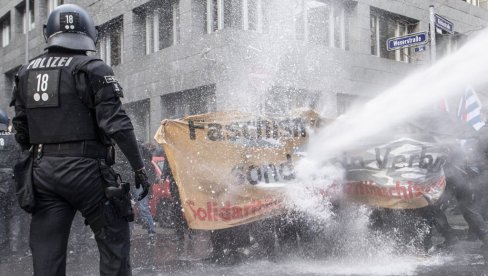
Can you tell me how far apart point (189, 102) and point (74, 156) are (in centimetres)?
1184

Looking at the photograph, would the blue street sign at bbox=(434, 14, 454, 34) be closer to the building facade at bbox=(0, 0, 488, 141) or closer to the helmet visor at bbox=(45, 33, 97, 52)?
the building facade at bbox=(0, 0, 488, 141)

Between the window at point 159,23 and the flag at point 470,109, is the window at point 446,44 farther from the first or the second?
the flag at point 470,109

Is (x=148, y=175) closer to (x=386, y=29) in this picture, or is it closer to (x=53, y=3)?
(x=386, y=29)

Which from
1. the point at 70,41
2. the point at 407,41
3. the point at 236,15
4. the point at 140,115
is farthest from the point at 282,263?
the point at 140,115

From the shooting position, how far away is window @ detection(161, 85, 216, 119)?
1362 cm

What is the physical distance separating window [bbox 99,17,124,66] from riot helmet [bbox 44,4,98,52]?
14.4m

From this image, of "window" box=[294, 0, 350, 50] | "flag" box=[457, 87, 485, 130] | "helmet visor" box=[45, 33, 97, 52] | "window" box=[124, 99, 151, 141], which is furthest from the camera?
"window" box=[124, 99, 151, 141]

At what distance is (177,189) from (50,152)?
292 centimetres

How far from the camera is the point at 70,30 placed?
10.7 feet

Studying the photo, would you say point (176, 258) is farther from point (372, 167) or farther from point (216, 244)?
point (372, 167)

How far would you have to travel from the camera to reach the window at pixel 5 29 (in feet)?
89.8

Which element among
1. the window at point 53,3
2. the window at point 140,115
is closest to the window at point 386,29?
the window at point 140,115

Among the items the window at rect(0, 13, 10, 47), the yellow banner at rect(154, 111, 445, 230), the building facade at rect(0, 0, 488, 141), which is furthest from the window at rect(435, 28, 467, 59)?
the window at rect(0, 13, 10, 47)

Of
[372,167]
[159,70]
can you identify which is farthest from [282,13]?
[372,167]
